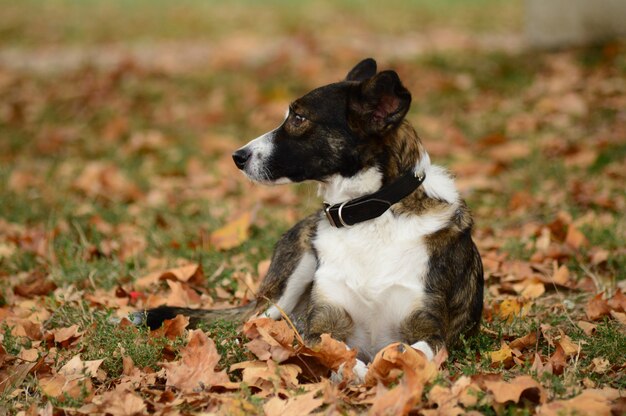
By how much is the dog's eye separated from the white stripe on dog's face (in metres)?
0.14

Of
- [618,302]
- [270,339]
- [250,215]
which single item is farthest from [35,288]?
[618,302]

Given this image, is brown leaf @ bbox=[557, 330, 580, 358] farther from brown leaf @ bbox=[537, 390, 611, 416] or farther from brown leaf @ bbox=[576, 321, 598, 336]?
brown leaf @ bbox=[537, 390, 611, 416]

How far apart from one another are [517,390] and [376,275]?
914 mm

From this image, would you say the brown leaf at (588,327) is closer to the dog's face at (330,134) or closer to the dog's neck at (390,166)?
the dog's neck at (390,166)

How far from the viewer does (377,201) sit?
3842 mm

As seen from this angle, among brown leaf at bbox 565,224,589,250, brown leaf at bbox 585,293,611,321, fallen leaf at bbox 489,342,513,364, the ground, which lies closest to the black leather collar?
the ground

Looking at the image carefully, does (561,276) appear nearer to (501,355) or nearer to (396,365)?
(501,355)

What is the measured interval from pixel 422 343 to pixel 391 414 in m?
0.65

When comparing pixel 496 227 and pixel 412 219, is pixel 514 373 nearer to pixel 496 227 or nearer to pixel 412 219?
pixel 412 219

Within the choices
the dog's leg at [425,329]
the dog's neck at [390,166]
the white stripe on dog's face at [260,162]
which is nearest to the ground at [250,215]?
the dog's leg at [425,329]

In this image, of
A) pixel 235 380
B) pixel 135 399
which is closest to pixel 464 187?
A: pixel 235 380

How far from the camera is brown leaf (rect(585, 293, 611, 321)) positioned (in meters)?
4.34

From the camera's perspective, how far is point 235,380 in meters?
3.72

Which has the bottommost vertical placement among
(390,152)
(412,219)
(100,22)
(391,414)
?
(100,22)
